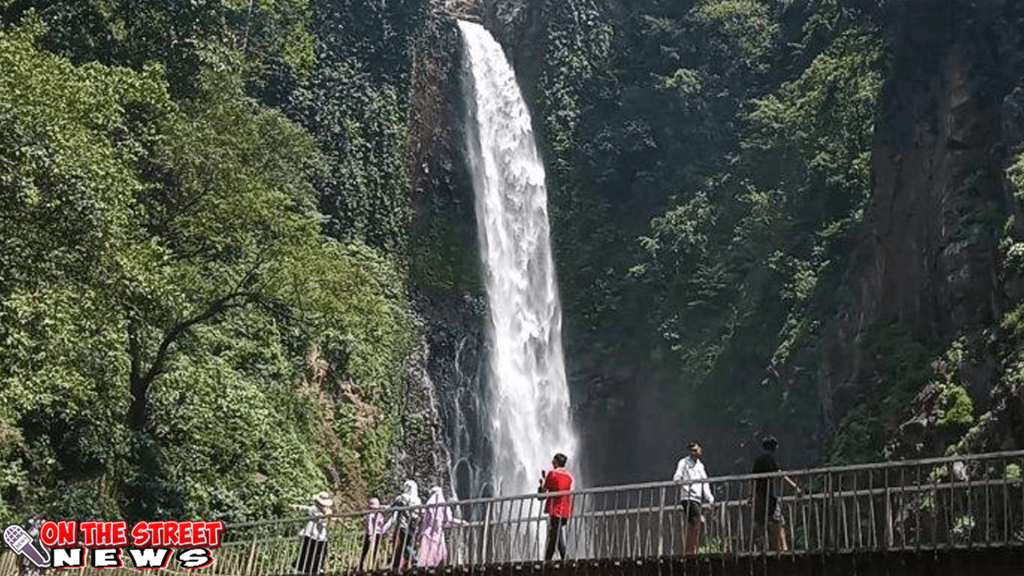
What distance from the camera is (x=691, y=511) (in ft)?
48.2

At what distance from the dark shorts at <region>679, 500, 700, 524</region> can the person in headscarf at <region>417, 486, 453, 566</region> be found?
10.1 ft

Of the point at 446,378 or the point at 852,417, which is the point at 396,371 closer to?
the point at 446,378

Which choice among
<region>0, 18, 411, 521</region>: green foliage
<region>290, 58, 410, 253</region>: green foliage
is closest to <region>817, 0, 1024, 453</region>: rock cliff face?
<region>0, 18, 411, 521</region>: green foliage

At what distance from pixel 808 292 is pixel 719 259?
4436 millimetres

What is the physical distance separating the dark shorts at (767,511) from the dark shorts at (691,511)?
0.77 metres

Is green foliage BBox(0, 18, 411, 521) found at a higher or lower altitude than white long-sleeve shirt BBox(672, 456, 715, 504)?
higher

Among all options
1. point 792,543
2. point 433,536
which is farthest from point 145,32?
point 792,543

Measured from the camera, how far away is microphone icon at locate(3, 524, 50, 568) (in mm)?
17203

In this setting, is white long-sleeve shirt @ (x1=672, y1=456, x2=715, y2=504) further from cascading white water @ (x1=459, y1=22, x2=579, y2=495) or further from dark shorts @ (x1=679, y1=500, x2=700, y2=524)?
cascading white water @ (x1=459, y1=22, x2=579, y2=495)

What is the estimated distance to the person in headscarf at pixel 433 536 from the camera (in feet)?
54.2

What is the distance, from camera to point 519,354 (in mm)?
44531

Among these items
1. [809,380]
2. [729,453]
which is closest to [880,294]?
[809,380]

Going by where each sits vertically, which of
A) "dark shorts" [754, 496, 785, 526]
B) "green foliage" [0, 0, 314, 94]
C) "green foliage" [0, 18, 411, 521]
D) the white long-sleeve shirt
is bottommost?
"dark shorts" [754, 496, 785, 526]

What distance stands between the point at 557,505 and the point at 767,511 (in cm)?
242
